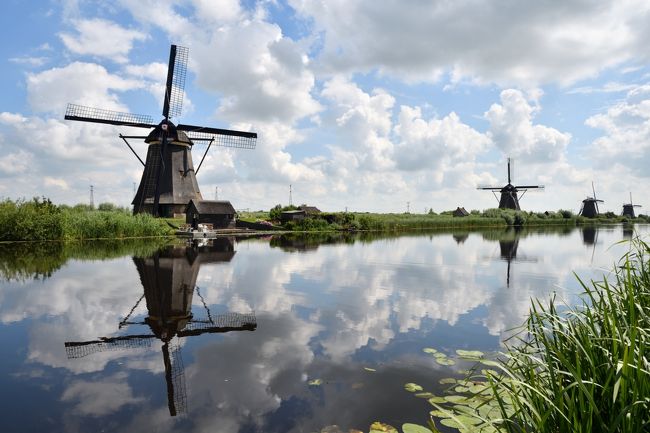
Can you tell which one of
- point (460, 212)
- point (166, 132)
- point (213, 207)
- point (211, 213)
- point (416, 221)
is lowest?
point (416, 221)

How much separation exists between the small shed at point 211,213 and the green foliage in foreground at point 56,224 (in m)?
7.46

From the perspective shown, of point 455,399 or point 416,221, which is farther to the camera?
point 416,221

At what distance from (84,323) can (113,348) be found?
6.15ft

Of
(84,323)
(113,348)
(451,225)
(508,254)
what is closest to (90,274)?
(84,323)

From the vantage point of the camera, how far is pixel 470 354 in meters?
6.14

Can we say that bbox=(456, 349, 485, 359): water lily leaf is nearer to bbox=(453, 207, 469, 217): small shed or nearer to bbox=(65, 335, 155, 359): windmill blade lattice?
bbox=(65, 335, 155, 359): windmill blade lattice

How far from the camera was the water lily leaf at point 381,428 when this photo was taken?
396 centimetres

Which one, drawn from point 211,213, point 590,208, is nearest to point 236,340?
point 211,213

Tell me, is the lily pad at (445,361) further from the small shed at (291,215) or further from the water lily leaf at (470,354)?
the small shed at (291,215)

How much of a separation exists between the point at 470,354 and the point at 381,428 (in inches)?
107

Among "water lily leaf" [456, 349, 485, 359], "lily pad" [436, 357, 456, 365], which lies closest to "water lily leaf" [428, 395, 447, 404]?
"lily pad" [436, 357, 456, 365]

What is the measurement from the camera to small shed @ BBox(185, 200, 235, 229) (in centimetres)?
3728

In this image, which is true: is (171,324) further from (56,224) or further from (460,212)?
(460,212)

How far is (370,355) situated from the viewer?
246 inches
